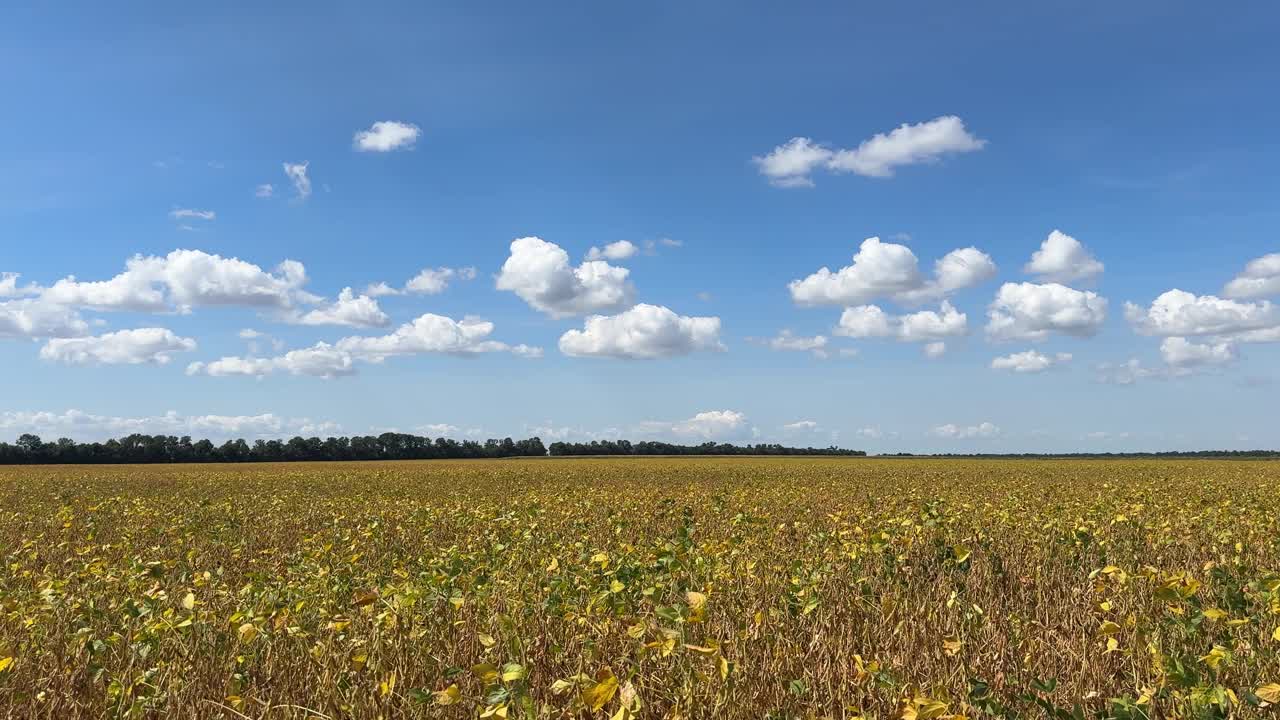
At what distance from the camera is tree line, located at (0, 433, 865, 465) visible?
105750 millimetres

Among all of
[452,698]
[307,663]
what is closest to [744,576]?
[307,663]

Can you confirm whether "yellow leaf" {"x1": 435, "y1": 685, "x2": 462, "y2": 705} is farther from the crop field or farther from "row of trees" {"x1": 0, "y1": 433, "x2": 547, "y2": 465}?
"row of trees" {"x1": 0, "y1": 433, "x2": 547, "y2": 465}

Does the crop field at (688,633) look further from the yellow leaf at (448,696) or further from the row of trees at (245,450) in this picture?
Answer: the row of trees at (245,450)

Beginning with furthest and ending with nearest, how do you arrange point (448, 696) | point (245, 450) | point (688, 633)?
point (245, 450) → point (688, 633) → point (448, 696)

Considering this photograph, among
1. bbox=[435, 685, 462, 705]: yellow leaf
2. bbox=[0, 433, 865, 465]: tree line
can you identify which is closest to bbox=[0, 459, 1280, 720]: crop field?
bbox=[435, 685, 462, 705]: yellow leaf

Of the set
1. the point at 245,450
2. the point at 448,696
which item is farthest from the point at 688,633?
the point at 245,450

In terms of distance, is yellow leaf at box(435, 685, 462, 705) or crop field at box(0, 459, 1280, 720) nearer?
yellow leaf at box(435, 685, 462, 705)

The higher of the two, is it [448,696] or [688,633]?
[448,696]

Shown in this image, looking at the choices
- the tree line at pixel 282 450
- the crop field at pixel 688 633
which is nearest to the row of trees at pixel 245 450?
the tree line at pixel 282 450

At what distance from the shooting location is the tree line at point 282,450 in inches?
4163

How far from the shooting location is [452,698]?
3.35 m

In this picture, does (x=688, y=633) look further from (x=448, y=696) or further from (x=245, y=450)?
(x=245, y=450)

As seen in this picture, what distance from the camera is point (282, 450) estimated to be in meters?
125

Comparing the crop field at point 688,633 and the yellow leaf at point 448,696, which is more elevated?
the yellow leaf at point 448,696
